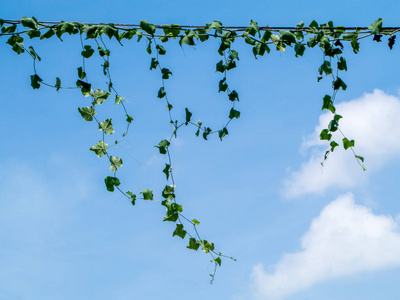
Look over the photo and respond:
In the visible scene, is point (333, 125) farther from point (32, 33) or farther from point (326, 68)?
point (32, 33)

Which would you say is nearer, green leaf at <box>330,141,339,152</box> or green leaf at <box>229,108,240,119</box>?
green leaf at <box>330,141,339,152</box>

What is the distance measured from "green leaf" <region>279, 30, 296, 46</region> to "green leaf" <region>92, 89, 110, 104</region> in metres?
1.22

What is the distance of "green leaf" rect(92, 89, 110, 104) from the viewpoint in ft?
10.3

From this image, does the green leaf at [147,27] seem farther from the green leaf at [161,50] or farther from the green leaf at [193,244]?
the green leaf at [193,244]

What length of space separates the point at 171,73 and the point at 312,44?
0.98 metres

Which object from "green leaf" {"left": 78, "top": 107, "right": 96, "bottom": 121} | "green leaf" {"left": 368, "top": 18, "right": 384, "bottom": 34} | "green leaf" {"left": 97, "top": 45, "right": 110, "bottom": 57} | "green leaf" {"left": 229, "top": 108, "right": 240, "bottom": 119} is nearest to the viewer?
"green leaf" {"left": 368, "top": 18, "right": 384, "bottom": 34}

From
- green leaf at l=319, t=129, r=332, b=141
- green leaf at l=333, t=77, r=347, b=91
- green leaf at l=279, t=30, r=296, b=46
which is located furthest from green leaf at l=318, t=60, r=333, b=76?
green leaf at l=319, t=129, r=332, b=141

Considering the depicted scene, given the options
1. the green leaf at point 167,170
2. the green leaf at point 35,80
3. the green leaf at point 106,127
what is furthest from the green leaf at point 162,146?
the green leaf at point 35,80

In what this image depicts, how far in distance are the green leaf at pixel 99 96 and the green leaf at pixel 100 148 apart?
30 centimetres

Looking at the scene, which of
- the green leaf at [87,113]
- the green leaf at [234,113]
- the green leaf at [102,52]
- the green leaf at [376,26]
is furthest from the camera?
the green leaf at [234,113]

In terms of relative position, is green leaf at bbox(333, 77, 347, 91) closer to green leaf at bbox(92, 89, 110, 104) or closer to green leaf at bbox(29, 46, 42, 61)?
green leaf at bbox(92, 89, 110, 104)

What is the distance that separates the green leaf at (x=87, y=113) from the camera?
3113 millimetres

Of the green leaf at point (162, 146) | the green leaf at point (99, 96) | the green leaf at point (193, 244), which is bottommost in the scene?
the green leaf at point (193, 244)

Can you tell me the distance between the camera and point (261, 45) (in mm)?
3156
